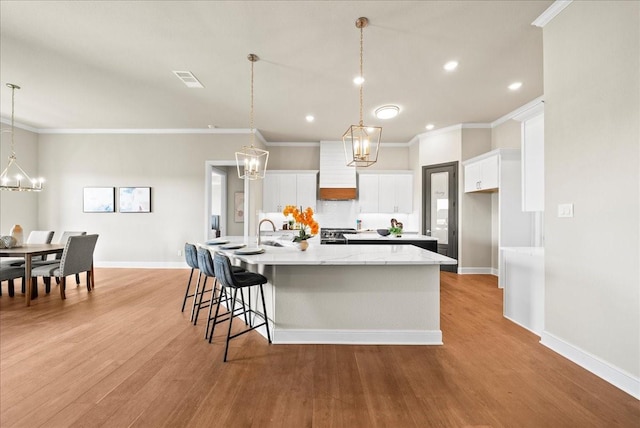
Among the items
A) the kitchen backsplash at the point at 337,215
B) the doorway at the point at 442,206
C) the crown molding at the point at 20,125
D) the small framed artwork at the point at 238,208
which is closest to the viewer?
the crown molding at the point at 20,125

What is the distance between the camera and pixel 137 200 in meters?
6.05

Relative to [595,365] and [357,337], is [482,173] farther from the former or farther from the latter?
[357,337]

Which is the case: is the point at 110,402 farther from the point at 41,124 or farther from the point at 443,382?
the point at 41,124

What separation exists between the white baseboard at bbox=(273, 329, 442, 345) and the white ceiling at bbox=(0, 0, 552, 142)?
3012 mm

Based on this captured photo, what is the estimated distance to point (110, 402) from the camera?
179 centimetres

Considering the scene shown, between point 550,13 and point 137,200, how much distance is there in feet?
24.0

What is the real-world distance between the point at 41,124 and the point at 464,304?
882cm

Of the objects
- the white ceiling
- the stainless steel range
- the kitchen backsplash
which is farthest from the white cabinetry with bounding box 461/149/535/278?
the stainless steel range

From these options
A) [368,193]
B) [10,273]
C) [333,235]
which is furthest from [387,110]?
[10,273]

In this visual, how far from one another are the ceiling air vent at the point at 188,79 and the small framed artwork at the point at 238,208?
4.21m

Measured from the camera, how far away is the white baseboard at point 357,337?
2586 mm

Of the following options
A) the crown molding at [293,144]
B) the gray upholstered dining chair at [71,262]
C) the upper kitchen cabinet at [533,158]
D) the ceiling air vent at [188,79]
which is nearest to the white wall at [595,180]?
the upper kitchen cabinet at [533,158]

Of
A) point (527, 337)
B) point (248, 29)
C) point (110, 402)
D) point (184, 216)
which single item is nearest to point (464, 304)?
point (527, 337)

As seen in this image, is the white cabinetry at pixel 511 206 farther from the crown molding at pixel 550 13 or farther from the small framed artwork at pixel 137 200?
the small framed artwork at pixel 137 200
